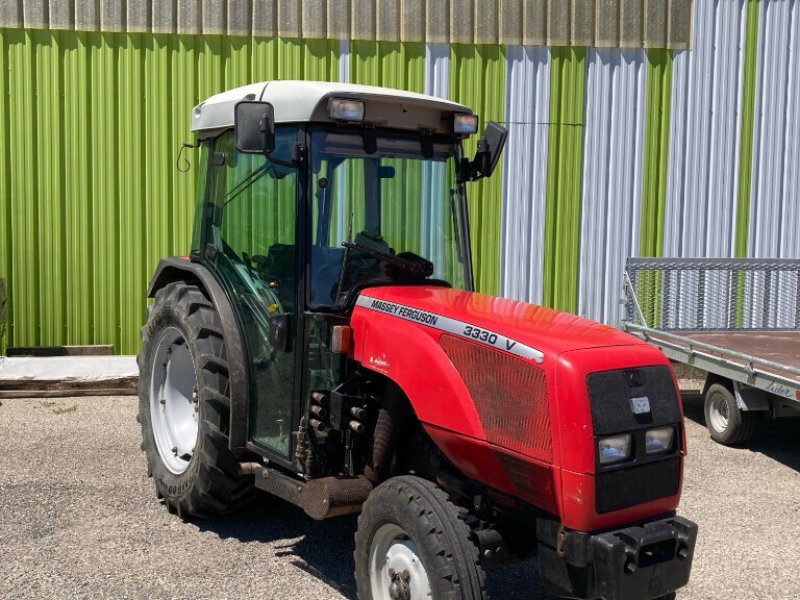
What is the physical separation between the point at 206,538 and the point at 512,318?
7.16 ft

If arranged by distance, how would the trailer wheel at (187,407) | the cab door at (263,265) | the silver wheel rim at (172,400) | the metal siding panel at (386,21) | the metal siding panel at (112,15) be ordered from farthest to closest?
1. the metal siding panel at (386,21)
2. the metal siding panel at (112,15)
3. the silver wheel rim at (172,400)
4. the trailer wheel at (187,407)
5. the cab door at (263,265)

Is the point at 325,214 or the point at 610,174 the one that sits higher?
the point at 610,174

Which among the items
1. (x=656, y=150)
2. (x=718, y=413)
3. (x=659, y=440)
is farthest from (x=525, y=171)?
(x=659, y=440)

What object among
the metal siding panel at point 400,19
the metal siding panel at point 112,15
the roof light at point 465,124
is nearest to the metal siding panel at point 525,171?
the metal siding panel at point 400,19

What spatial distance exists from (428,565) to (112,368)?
5672mm

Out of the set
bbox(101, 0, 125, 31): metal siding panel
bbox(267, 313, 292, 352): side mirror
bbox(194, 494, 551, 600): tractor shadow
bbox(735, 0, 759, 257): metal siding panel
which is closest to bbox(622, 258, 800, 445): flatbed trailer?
bbox(735, 0, 759, 257): metal siding panel

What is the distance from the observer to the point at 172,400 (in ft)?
18.6

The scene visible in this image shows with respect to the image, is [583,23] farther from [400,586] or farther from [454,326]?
[400,586]

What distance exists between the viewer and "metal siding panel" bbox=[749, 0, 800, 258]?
10.0 m

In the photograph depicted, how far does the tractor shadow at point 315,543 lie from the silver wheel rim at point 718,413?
3.28 meters

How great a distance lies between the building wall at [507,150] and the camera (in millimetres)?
9102

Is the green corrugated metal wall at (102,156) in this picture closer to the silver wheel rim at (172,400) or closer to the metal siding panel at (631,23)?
the metal siding panel at (631,23)

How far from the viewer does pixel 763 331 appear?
29.8 feet

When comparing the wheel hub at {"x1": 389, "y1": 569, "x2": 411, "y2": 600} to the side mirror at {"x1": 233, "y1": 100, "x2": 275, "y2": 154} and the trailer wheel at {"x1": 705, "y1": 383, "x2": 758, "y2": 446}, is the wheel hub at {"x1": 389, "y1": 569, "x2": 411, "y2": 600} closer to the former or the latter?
the side mirror at {"x1": 233, "y1": 100, "x2": 275, "y2": 154}
